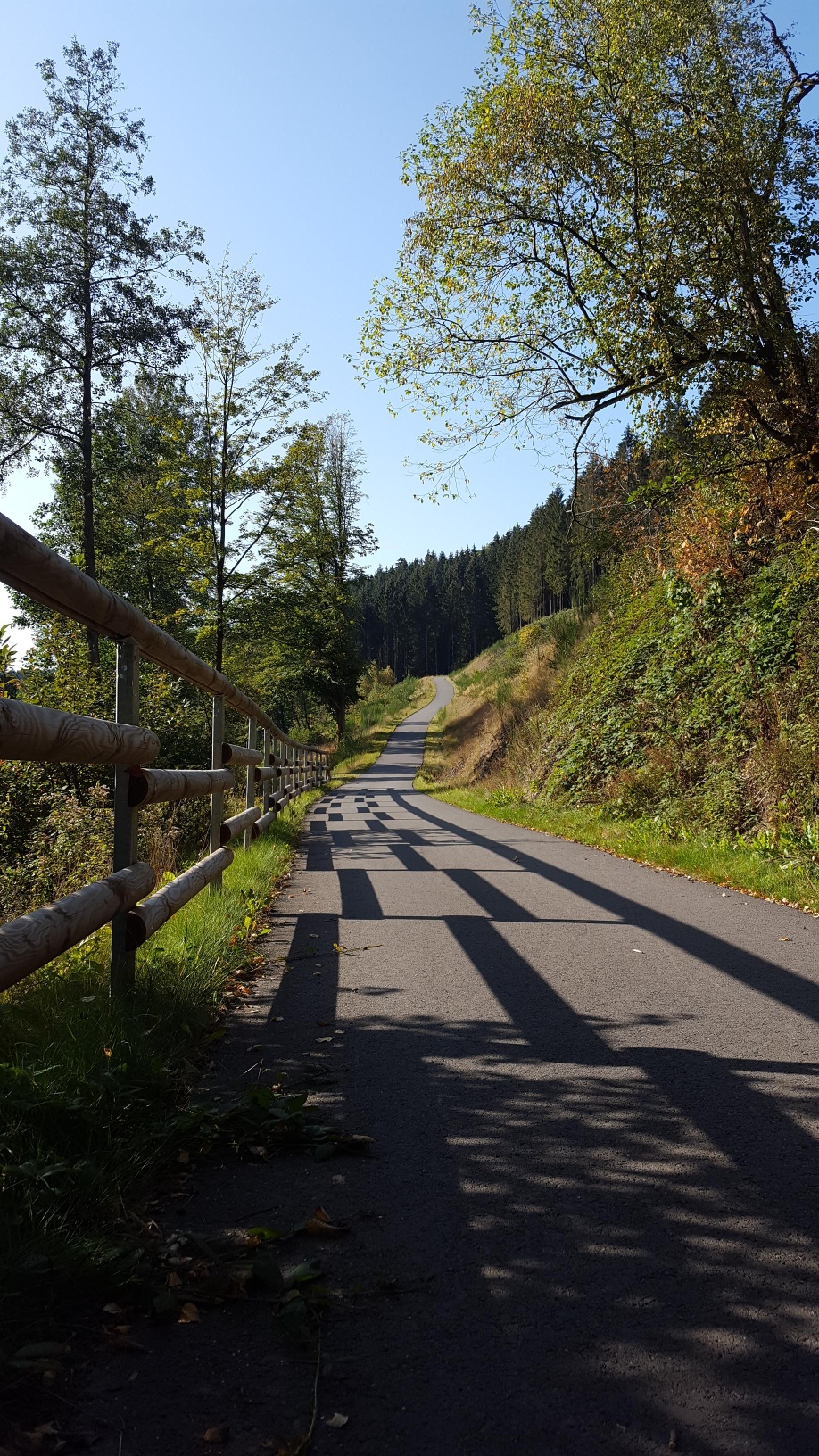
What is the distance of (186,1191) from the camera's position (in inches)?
101

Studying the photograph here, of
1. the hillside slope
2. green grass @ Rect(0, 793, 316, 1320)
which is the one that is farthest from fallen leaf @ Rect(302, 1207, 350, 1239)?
the hillside slope

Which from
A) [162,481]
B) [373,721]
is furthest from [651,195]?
[373,721]

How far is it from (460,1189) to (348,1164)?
0.36 meters

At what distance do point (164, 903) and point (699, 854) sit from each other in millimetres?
5690

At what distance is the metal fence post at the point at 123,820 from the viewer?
3748 mm

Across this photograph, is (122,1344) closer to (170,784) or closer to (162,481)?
(170,784)

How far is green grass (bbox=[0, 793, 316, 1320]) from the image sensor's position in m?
2.14

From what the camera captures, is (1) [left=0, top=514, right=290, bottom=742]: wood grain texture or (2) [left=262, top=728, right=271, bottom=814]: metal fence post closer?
(1) [left=0, top=514, right=290, bottom=742]: wood grain texture

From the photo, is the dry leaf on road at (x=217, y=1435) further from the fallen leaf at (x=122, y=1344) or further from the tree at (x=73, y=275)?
the tree at (x=73, y=275)

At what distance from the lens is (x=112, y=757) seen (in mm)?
3438

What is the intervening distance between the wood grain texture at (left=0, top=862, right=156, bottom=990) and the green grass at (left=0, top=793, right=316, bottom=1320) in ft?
1.27

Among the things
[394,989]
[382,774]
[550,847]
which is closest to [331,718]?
[382,774]

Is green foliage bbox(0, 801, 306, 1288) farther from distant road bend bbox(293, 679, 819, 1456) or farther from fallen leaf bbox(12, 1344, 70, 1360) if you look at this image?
distant road bend bbox(293, 679, 819, 1456)

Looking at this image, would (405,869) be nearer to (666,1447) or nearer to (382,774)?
(666,1447)
